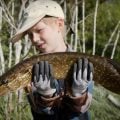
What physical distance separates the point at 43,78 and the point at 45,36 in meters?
0.31

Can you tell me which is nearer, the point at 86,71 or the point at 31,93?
the point at 86,71

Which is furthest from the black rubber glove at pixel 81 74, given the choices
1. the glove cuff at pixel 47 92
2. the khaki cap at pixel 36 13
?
the khaki cap at pixel 36 13

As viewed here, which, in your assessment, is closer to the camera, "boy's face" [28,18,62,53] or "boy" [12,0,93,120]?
"boy" [12,0,93,120]

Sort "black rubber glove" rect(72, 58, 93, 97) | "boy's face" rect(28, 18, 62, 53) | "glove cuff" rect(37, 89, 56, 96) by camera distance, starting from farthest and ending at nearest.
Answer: "boy's face" rect(28, 18, 62, 53)
"glove cuff" rect(37, 89, 56, 96)
"black rubber glove" rect(72, 58, 93, 97)

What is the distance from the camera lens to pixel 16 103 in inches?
247

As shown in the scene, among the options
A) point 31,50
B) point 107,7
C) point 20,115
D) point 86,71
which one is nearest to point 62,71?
point 86,71

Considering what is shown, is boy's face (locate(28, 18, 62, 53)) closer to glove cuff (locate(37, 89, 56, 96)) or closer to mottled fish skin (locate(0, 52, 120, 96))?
mottled fish skin (locate(0, 52, 120, 96))

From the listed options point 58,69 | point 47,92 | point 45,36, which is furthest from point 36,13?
point 47,92

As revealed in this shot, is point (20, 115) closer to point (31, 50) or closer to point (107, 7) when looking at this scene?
point (31, 50)

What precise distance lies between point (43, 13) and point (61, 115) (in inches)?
27.2

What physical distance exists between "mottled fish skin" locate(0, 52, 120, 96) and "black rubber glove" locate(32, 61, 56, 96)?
0.13ft

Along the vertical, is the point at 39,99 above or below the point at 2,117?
above

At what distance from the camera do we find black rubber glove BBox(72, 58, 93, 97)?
323 centimetres

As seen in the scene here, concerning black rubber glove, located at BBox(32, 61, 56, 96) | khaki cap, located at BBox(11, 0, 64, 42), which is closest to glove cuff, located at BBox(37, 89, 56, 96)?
black rubber glove, located at BBox(32, 61, 56, 96)
